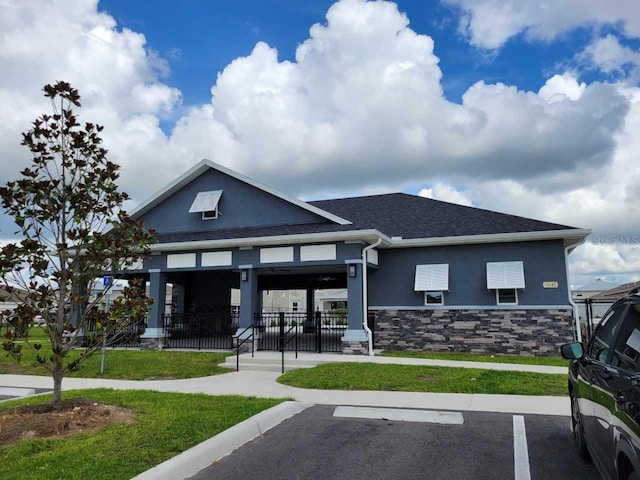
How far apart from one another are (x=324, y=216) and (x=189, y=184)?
598cm

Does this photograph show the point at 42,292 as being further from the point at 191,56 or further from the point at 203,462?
the point at 191,56

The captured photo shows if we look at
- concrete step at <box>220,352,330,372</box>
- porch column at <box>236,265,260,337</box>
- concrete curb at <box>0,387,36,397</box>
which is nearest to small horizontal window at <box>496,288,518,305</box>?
concrete step at <box>220,352,330,372</box>

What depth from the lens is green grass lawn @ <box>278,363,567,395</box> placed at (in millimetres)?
8797

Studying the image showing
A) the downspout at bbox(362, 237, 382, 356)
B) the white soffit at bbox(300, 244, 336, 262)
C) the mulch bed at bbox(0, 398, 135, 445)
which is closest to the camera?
the mulch bed at bbox(0, 398, 135, 445)

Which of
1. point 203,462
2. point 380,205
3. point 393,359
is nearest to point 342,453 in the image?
point 203,462

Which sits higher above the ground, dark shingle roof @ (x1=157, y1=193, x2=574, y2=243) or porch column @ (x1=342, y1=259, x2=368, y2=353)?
dark shingle roof @ (x1=157, y1=193, x2=574, y2=243)

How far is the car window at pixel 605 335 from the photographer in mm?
3949

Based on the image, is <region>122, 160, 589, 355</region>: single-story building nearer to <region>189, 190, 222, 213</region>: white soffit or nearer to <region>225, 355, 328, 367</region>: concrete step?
<region>189, 190, 222, 213</region>: white soffit

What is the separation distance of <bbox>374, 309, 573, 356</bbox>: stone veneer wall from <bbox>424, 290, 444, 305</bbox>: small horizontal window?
0.97 feet

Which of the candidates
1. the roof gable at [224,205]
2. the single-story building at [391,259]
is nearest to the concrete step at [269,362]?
the single-story building at [391,259]

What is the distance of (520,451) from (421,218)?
40.8 feet

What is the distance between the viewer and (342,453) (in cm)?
538

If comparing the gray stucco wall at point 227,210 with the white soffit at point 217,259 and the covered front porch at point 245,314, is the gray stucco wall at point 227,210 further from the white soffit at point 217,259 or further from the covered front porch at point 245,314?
the covered front porch at point 245,314

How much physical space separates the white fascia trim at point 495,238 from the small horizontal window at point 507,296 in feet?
4.99
